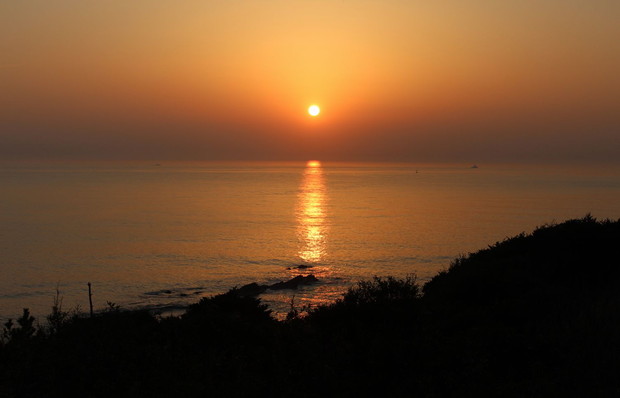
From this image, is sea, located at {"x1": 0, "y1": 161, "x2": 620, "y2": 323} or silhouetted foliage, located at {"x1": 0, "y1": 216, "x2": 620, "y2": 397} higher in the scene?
silhouetted foliage, located at {"x1": 0, "y1": 216, "x2": 620, "y2": 397}

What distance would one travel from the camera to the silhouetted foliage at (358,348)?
8938mm

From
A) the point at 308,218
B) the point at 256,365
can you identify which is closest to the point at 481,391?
the point at 256,365

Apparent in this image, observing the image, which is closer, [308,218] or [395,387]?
[395,387]

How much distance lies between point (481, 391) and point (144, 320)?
868 cm

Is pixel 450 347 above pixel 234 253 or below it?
above

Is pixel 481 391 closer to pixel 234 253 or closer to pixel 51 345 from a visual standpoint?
pixel 51 345

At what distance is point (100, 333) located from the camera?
11.2 metres

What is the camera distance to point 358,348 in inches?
430

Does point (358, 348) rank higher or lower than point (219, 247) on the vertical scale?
higher

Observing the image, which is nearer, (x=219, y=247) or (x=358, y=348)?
(x=358, y=348)

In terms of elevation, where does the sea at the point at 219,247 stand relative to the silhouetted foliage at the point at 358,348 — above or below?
below

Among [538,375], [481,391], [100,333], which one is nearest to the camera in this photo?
[481,391]

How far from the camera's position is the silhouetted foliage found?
894cm

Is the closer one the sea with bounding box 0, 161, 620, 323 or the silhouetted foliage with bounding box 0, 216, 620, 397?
the silhouetted foliage with bounding box 0, 216, 620, 397
